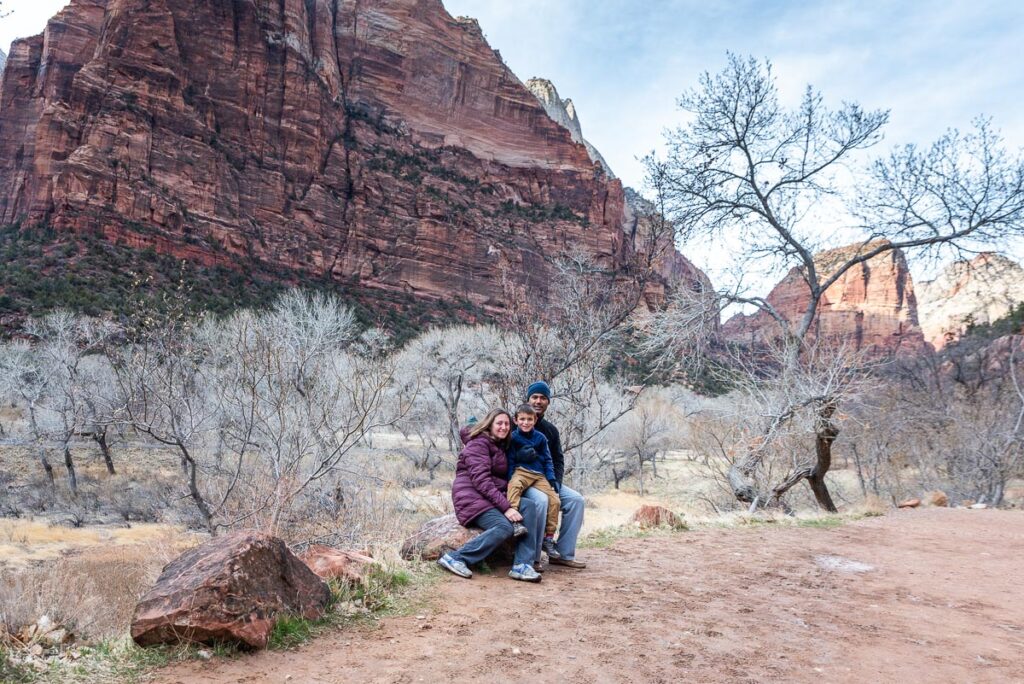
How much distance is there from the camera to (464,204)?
70.0 meters

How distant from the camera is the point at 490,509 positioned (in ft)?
14.5

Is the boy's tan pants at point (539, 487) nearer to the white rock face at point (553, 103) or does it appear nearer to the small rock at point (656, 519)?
the small rock at point (656, 519)

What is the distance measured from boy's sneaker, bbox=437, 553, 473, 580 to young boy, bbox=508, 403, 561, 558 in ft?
2.20

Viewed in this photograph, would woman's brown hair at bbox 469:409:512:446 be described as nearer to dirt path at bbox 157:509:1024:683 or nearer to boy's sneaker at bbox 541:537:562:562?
boy's sneaker at bbox 541:537:562:562

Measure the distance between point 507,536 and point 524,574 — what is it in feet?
0.97

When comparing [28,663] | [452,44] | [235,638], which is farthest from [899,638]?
[452,44]

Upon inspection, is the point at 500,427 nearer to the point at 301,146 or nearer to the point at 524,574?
the point at 524,574

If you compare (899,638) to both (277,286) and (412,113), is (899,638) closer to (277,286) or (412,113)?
(277,286)

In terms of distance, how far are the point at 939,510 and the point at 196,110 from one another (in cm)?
6348

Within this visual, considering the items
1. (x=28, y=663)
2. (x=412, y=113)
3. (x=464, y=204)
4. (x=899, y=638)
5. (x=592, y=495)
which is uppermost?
(x=412, y=113)

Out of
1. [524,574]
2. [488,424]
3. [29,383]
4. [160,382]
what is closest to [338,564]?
[524,574]

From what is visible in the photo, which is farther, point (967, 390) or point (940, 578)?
point (967, 390)

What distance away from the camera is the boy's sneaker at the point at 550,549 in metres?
4.81

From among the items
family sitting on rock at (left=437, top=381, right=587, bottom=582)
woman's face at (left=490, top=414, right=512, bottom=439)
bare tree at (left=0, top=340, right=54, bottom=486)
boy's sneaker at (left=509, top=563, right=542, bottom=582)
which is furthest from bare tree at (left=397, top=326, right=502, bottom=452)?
boy's sneaker at (left=509, top=563, right=542, bottom=582)
